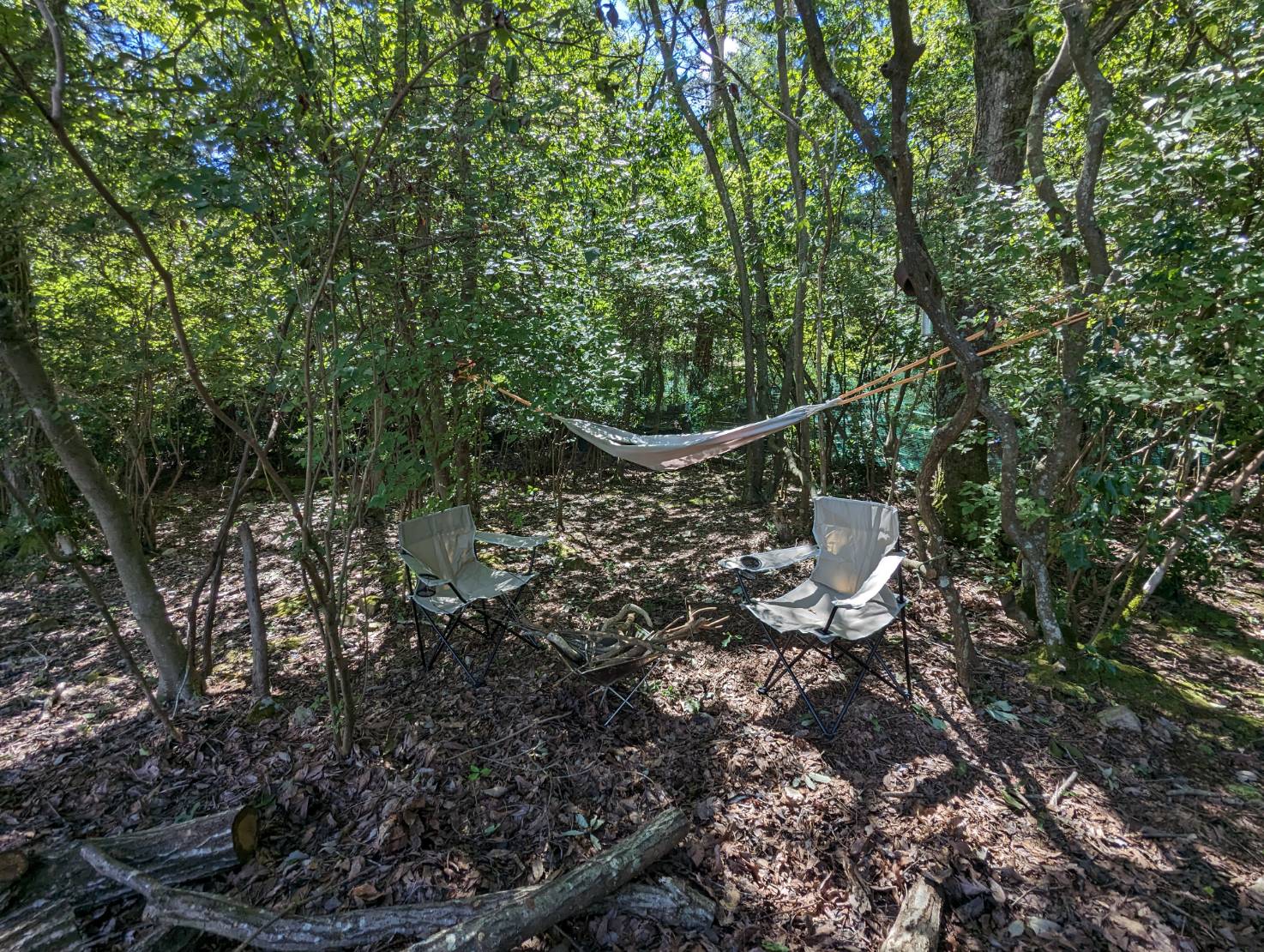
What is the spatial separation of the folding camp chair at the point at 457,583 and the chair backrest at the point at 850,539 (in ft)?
4.76

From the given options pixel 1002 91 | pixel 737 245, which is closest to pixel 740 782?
pixel 1002 91

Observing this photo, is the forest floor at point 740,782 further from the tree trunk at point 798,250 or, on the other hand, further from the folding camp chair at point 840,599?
the tree trunk at point 798,250

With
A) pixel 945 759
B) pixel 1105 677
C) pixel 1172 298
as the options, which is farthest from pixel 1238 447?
pixel 945 759

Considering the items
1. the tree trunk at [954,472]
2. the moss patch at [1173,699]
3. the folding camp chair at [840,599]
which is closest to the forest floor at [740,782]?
the moss patch at [1173,699]

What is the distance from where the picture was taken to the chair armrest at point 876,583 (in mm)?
2076

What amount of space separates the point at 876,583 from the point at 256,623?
99.8 inches

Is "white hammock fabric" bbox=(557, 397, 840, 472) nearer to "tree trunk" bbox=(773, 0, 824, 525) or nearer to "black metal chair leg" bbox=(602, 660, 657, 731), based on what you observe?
"black metal chair leg" bbox=(602, 660, 657, 731)

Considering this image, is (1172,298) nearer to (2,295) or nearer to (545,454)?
(2,295)

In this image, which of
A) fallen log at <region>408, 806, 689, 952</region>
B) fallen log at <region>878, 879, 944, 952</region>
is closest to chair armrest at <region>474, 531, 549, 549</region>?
fallen log at <region>408, 806, 689, 952</region>

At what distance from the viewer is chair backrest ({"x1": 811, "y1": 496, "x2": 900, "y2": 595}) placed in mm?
2521

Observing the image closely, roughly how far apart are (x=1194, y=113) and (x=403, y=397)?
3121 mm

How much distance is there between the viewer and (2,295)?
194 centimetres

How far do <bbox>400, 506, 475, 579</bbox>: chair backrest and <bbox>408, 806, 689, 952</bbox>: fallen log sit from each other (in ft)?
5.22

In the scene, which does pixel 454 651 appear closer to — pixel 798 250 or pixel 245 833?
pixel 245 833
